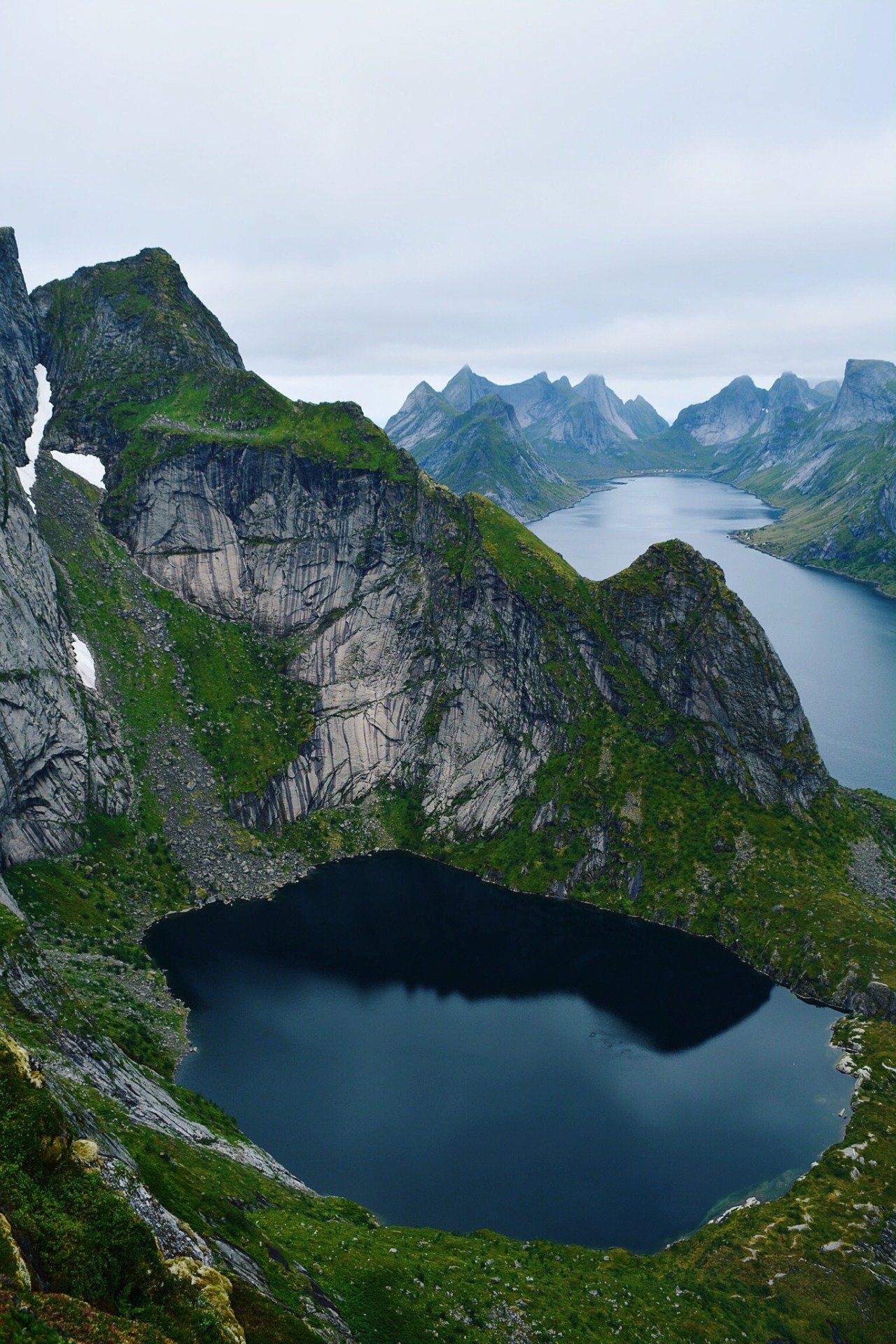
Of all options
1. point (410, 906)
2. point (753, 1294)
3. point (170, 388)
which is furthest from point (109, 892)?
point (170, 388)

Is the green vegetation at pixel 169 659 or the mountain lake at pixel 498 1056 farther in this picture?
the green vegetation at pixel 169 659

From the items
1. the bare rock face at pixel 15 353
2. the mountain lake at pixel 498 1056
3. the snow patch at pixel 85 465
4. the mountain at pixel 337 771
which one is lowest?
the mountain lake at pixel 498 1056

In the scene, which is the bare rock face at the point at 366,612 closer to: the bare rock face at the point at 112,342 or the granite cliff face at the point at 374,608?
the granite cliff face at the point at 374,608

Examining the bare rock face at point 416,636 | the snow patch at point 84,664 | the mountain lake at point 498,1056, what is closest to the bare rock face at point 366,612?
the bare rock face at point 416,636

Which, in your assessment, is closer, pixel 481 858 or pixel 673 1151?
pixel 673 1151

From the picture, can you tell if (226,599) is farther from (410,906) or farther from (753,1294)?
(753,1294)

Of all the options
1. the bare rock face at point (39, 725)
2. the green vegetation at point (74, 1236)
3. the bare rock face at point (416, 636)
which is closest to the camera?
the green vegetation at point (74, 1236)
